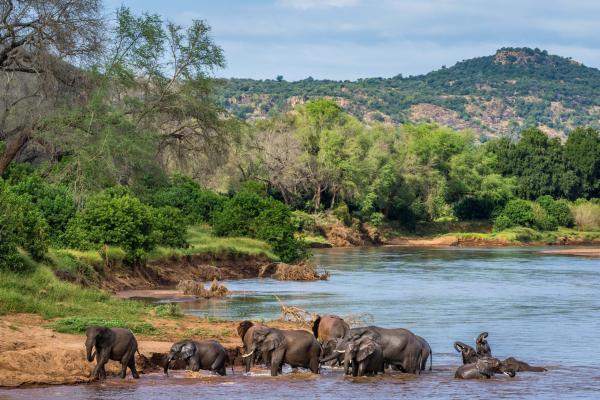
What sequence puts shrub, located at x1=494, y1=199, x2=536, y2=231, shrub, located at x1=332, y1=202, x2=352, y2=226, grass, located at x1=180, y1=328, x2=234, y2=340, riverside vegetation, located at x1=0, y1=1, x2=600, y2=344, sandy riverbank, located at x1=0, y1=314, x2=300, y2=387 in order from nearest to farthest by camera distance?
1. sandy riverbank, located at x1=0, y1=314, x2=300, y2=387
2. grass, located at x1=180, y1=328, x2=234, y2=340
3. riverside vegetation, located at x1=0, y1=1, x2=600, y2=344
4. shrub, located at x1=332, y1=202, x2=352, y2=226
5. shrub, located at x1=494, y1=199, x2=536, y2=231

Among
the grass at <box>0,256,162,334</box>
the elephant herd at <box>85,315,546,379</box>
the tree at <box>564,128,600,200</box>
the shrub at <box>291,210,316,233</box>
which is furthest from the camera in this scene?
the tree at <box>564,128,600,200</box>

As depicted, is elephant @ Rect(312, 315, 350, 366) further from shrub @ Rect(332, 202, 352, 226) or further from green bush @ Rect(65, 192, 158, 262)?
shrub @ Rect(332, 202, 352, 226)

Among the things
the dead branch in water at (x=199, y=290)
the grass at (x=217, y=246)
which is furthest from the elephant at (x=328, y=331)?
the grass at (x=217, y=246)

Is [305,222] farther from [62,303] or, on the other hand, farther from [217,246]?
[62,303]

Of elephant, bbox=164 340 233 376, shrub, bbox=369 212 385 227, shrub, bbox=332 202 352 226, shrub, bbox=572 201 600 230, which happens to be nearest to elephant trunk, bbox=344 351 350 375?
elephant, bbox=164 340 233 376

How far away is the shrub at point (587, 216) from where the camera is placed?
342 feet

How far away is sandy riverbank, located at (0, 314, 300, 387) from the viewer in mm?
19500

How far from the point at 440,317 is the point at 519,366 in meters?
10.8

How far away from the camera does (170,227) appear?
44625 millimetres

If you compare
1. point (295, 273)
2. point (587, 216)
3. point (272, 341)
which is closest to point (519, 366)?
point (272, 341)

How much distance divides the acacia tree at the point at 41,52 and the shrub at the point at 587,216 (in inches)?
2649

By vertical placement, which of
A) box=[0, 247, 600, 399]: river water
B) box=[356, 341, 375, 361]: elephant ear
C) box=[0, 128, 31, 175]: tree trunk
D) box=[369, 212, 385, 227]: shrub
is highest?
box=[0, 128, 31, 175]: tree trunk

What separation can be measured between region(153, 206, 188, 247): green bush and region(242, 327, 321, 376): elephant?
873 inches

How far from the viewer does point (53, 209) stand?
38.9 meters
